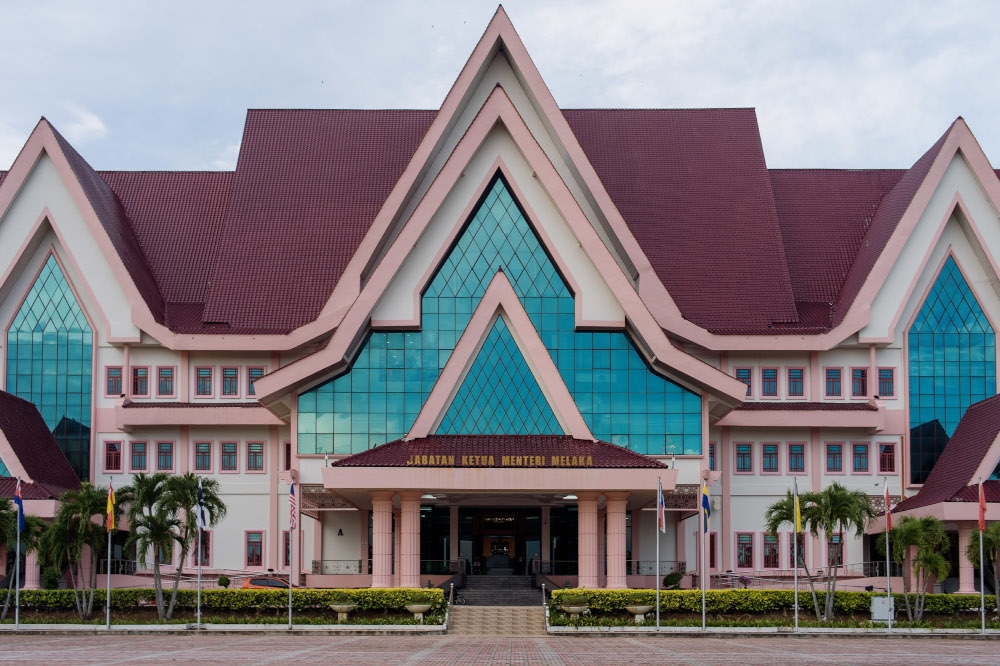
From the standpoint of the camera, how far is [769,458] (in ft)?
171

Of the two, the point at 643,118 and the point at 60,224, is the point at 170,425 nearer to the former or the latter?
the point at 60,224

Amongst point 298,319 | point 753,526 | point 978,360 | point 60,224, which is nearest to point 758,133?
point 978,360

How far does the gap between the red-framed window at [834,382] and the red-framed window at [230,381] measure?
23.8 metres

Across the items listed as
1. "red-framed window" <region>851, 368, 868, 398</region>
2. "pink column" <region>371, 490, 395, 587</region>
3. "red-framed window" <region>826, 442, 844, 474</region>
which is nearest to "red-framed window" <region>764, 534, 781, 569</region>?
"red-framed window" <region>826, 442, 844, 474</region>

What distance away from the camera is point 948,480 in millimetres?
48188

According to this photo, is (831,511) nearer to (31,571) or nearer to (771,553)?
(771,553)

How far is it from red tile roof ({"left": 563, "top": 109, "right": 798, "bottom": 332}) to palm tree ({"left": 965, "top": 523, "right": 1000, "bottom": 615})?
11852mm

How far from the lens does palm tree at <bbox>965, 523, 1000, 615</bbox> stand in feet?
138

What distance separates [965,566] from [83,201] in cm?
3589

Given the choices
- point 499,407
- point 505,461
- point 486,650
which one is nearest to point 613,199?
point 499,407

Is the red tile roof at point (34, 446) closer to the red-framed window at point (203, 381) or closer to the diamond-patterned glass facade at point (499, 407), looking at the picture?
the red-framed window at point (203, 381)

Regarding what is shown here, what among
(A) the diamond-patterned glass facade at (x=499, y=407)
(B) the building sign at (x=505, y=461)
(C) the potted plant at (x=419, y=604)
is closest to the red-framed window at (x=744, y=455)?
(A) the diamond-patterned glass facade at (x=499, y=407)

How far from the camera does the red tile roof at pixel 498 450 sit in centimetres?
4219

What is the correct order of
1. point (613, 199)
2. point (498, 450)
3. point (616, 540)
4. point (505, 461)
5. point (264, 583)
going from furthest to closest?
point (613, 199) < point (264, 583) < point (498, 450) < point (616, 540) < point (505, 461)
